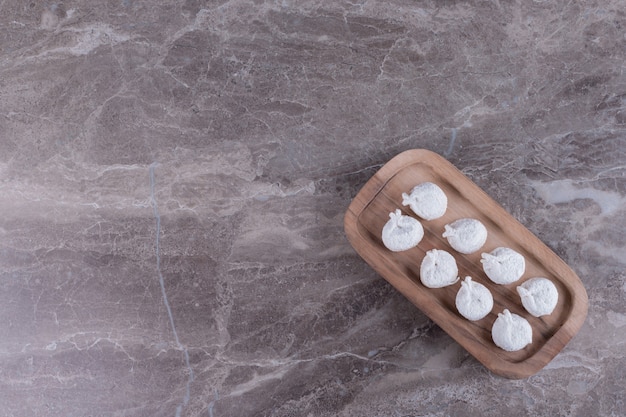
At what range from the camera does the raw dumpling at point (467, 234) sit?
1.00 m

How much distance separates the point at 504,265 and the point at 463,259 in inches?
3.5

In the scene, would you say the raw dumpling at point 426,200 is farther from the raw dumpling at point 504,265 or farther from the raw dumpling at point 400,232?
the raw dumpling at point 504,265

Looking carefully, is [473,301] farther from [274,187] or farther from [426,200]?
[274,187]

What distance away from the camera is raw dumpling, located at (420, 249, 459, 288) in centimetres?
100

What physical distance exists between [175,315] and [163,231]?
0.68 feet

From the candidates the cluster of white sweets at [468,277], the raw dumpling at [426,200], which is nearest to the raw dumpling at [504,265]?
the cluster of white sweets at [468,277]

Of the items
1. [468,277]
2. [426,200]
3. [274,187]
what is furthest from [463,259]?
[274,187]

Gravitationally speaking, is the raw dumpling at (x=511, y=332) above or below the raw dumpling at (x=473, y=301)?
below

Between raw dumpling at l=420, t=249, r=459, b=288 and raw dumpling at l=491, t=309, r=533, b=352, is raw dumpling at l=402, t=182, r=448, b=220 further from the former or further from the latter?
raw dumpling at l=491, t=309, r=533, b=352

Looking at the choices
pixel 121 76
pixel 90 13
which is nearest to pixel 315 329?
pixel 121 76

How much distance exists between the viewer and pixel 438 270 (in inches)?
39.2

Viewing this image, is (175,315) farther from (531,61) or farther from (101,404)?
(531,61)

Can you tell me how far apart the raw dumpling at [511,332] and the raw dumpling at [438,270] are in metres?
0.13

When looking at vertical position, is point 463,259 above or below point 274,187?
below
